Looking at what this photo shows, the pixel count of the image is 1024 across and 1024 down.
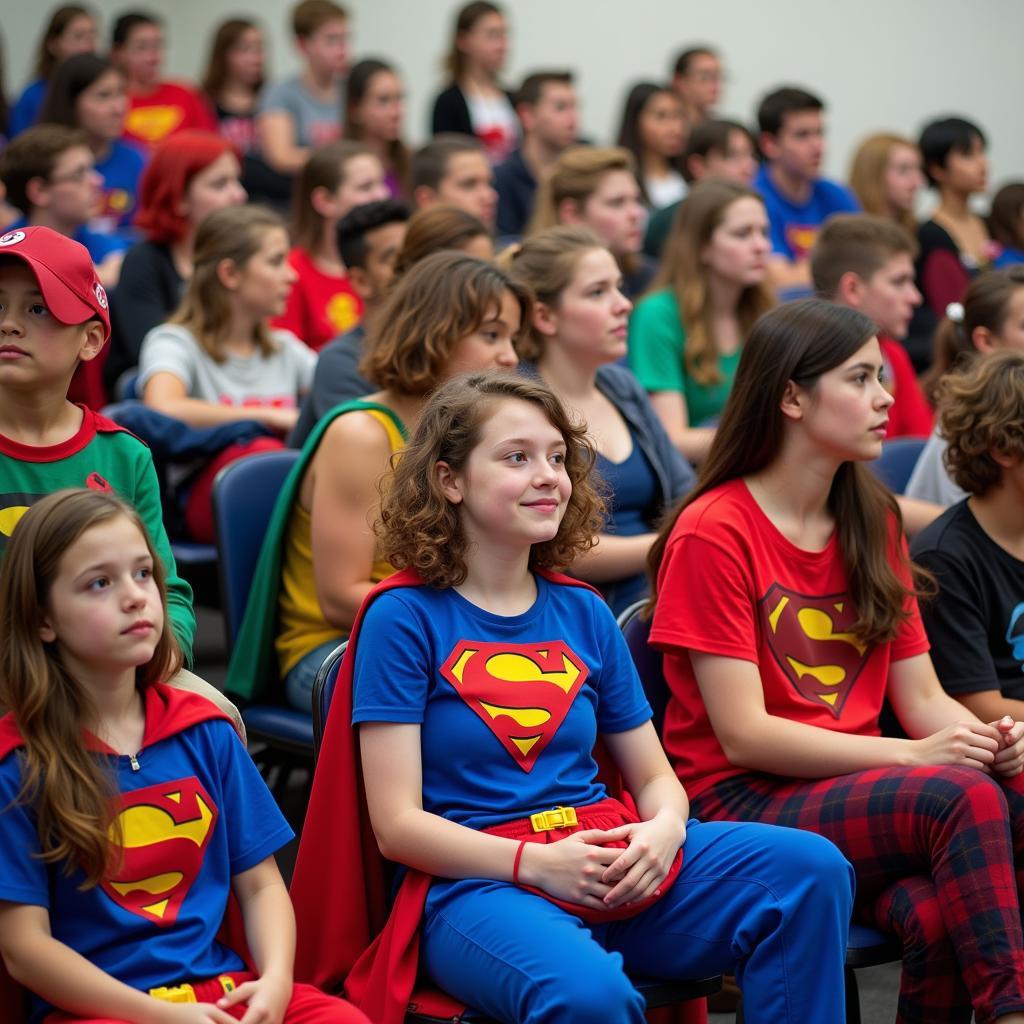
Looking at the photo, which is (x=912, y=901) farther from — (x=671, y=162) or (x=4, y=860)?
(x=671, y=162)

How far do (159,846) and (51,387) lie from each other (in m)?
0.75

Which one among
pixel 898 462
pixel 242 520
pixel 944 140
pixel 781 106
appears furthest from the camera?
pixel 781 106

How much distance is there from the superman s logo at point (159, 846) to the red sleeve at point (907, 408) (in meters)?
2.57

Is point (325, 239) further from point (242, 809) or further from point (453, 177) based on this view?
point (242, 809)

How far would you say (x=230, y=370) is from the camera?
389 centimetres

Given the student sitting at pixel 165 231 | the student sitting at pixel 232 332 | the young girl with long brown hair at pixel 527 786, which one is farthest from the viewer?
the student sitting at pixel 165 231

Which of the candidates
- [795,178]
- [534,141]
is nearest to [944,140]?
[795,178]

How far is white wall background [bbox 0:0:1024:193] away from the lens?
27.7 feet

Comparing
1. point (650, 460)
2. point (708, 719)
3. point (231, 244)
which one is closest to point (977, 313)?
point (650, 460)

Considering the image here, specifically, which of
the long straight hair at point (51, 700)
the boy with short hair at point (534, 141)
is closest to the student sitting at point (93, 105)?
the boy with short hair at point (534, 141)

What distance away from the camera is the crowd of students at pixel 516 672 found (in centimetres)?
173

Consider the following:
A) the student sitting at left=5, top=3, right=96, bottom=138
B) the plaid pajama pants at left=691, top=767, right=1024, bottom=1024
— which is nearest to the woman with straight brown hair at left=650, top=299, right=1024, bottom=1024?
the plaid pajama pants at left=691, top=767, right=1024, bottom=1024

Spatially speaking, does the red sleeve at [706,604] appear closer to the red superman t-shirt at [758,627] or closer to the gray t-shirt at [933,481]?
the red superman t-shirt at [758,627]

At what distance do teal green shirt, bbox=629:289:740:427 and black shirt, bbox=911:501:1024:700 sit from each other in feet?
4.73
